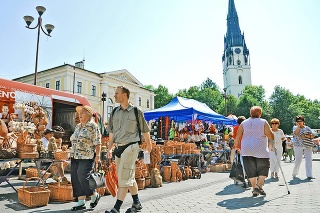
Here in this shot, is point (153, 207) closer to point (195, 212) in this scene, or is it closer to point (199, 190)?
point (195, 212)

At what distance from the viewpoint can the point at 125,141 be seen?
13.2 feet

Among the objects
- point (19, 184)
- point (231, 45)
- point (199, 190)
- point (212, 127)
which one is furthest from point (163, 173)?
point (231, 45)

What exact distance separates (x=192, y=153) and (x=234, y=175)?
2.61 meters

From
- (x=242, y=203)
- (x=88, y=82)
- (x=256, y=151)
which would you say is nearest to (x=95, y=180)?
(x=242, y=203)

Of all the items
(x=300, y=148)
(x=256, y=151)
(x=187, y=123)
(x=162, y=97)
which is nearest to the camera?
(x=256, y=151)

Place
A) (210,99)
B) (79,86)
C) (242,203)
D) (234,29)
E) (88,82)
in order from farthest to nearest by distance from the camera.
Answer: (234,29) < (210,99) < (88,82) < (79,86) < (242,203)

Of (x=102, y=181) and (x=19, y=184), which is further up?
(x=102, y=181)

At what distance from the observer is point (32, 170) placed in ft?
23.9

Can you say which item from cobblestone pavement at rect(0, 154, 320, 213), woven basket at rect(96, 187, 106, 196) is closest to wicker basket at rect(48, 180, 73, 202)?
cobblestone pavement at rect(0, 154, 320, 213)

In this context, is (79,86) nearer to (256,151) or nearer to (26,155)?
(26,155)

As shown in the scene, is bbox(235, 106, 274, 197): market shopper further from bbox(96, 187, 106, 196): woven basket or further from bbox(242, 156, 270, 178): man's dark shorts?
bbox(96, 187, 106, 196): woven basket

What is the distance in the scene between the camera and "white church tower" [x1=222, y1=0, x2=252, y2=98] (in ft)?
340

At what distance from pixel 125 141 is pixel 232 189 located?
12.5ft

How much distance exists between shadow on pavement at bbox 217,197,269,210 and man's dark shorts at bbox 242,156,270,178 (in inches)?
18.8
